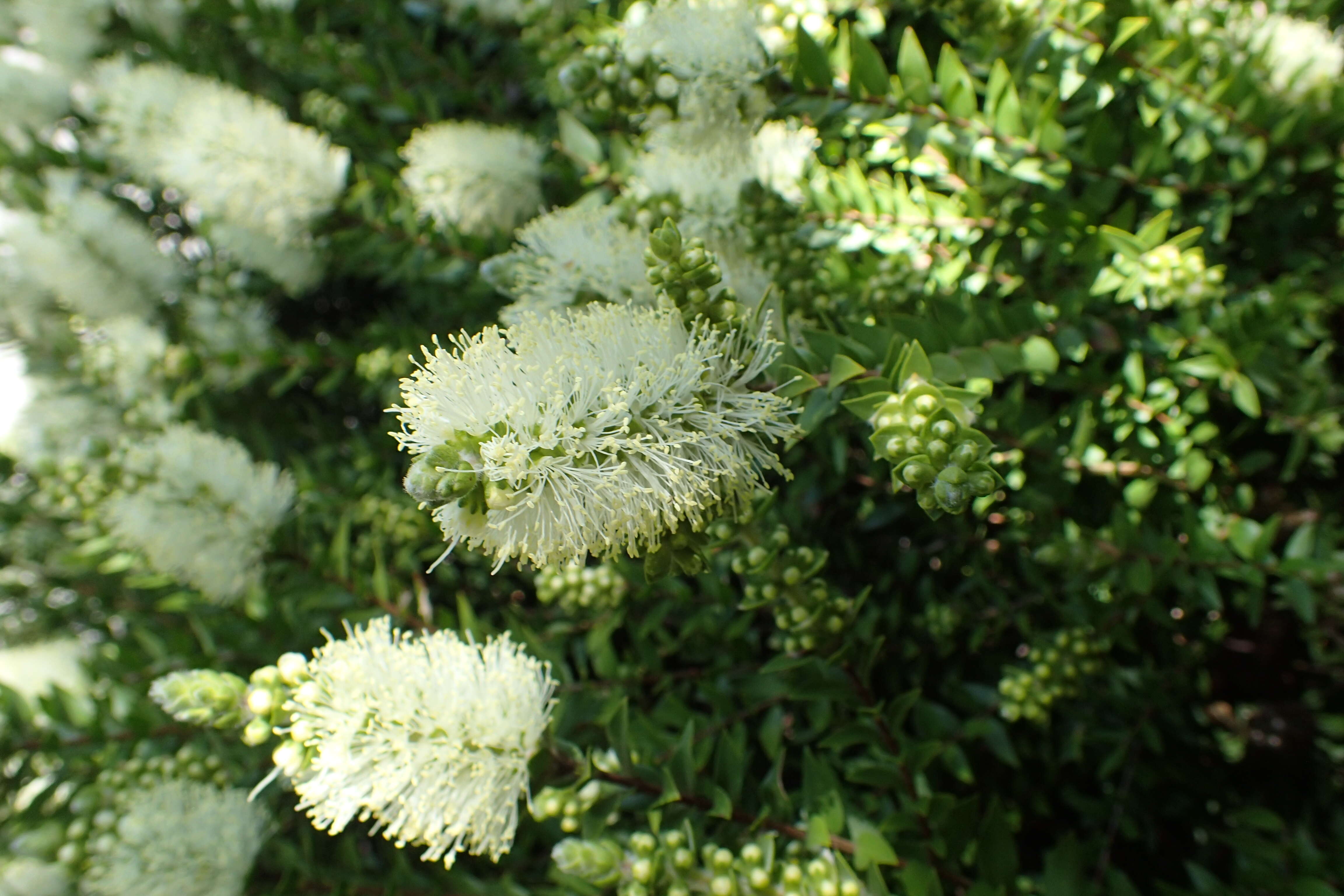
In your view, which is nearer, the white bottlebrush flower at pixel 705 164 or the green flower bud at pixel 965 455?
the green flower bud at pixel 965 455

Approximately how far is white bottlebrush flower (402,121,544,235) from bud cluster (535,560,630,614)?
2.89ft

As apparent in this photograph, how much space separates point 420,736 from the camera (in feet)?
3.51

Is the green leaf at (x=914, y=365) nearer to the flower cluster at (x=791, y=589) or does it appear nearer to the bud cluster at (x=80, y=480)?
the flower cluster at (x=791, y=589)

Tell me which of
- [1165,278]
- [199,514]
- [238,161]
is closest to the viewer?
[1165,278]

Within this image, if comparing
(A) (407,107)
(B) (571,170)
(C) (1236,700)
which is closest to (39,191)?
(A) (407,107)

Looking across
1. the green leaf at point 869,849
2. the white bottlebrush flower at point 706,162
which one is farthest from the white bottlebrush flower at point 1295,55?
the green leaf at point 869,849

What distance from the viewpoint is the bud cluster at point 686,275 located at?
0.88 meters

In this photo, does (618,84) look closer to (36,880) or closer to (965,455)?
(965,455)

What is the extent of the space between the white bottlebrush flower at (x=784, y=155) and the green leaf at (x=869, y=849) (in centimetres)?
100

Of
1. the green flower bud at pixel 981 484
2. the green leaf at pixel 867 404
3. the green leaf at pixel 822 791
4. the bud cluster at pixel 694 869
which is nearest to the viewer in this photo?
the green flower bud at pixel 981 484

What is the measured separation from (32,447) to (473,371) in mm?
2243

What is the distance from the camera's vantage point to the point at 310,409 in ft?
7.65

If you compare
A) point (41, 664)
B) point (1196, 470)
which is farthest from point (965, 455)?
point (41, 664)

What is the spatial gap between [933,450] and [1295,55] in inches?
53.5
